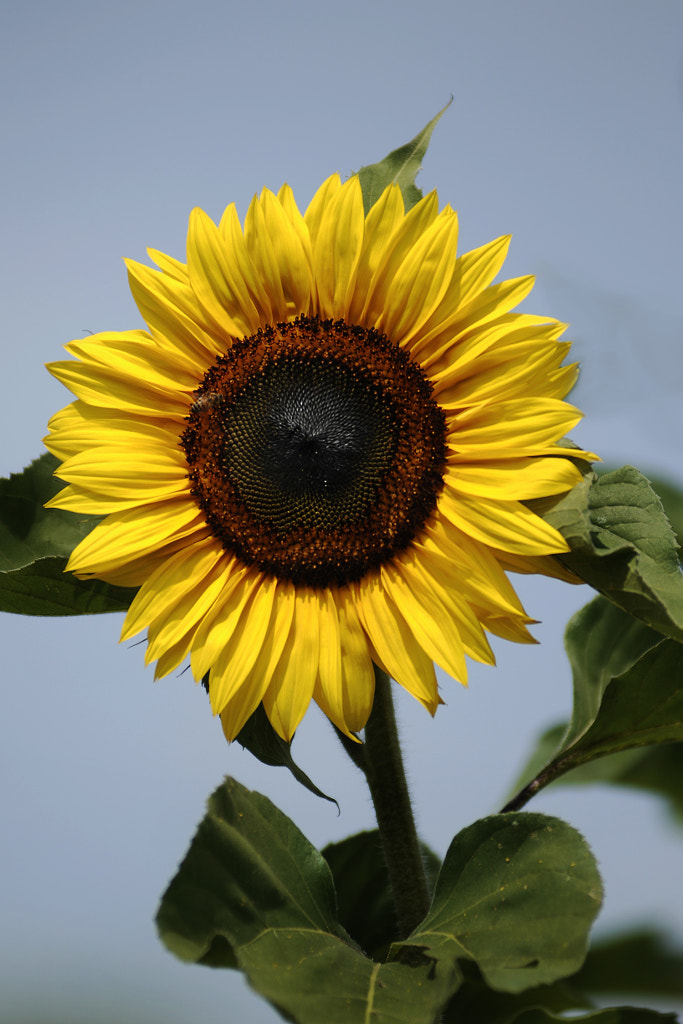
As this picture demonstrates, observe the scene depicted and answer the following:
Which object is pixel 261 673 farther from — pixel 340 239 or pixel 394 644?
pixel 340 239

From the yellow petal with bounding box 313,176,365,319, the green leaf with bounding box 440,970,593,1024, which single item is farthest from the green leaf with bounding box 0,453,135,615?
the green leaf with bounding box 440,970,593,1024

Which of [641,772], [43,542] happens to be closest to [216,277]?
[43,542]

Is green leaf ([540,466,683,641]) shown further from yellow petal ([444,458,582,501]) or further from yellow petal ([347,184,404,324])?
yellow petal ([347,184,404,324])

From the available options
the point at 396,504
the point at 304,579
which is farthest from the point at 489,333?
the point at 304,579

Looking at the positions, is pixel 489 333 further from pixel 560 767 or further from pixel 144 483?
pixel 560 767

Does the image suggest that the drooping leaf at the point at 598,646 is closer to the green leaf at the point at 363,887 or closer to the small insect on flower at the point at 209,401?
the green leaf at the point at 363,887

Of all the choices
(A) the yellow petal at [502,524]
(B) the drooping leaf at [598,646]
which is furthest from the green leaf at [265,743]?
(B) the drooping leaf at [598,646]
